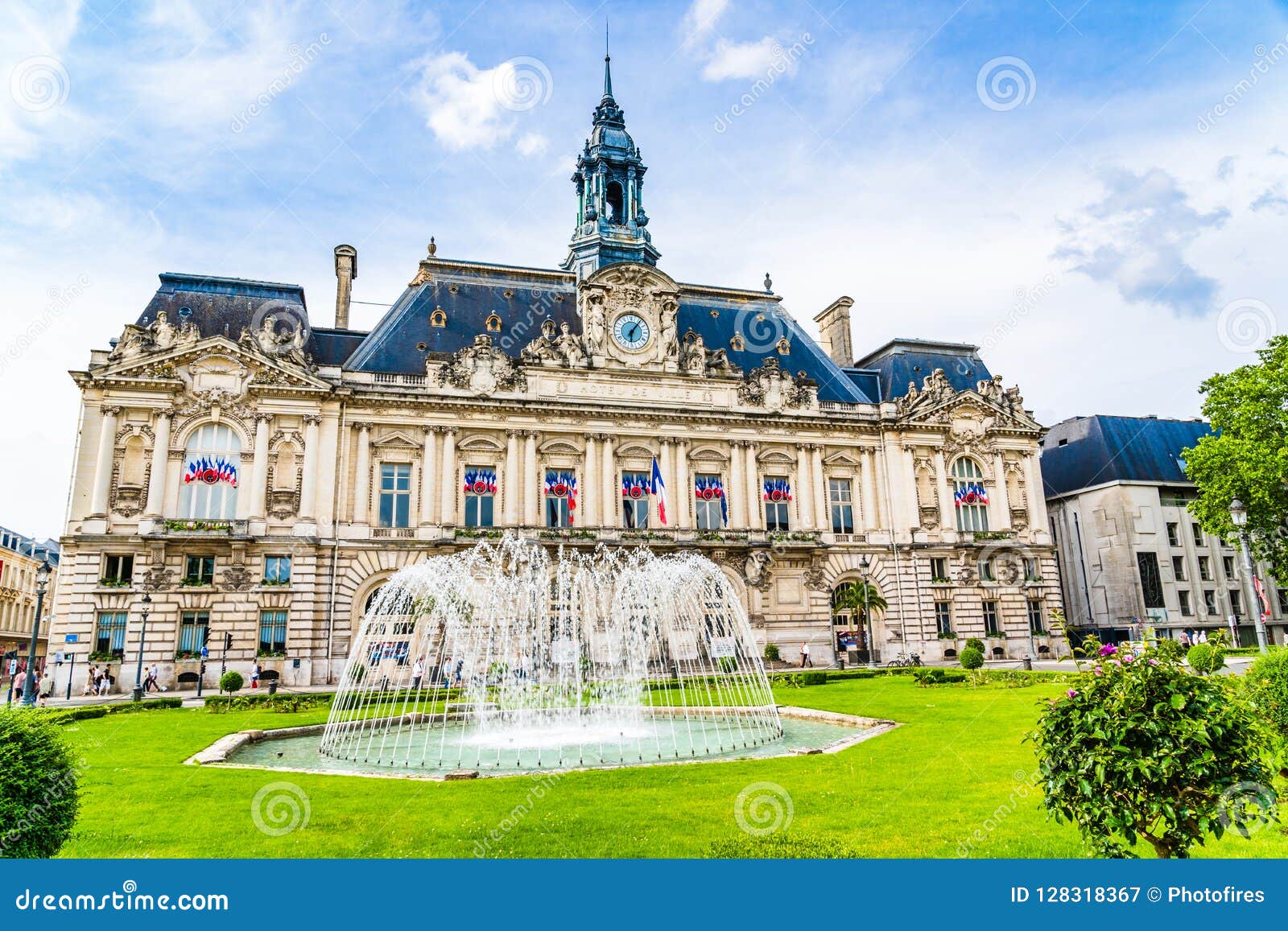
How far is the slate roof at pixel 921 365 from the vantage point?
53531 mm

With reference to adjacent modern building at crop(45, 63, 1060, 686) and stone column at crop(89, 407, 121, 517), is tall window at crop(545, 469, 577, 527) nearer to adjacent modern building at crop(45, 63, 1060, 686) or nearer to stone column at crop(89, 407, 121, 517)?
adjacent modern building at crop(45, 63, 1060, 686)

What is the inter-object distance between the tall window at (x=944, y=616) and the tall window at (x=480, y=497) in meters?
25.5

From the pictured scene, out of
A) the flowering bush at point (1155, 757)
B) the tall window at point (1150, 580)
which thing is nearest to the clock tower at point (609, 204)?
the tall window at point (1150, 580)

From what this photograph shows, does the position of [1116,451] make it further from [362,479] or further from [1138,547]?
[362,479]

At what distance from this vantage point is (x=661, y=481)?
4606cm

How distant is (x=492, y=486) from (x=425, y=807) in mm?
32774

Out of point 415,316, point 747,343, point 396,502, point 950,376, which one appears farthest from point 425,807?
point 950,376

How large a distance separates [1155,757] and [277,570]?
39.3 metres

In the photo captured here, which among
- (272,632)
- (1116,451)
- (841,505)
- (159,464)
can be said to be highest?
(1116,451)

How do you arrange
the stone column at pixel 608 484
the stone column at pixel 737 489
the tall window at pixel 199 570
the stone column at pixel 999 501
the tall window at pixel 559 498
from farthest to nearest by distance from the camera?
1. the stone column at pixel 999 501
2. the stone column at pixel 737 489
3. the stone column at pixel 608 484
4. the tall window at pixel 559 498
5. the tall window at pixel 199 570

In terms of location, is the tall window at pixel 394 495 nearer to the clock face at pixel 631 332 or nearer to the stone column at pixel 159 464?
the stone column at pixel 159 464

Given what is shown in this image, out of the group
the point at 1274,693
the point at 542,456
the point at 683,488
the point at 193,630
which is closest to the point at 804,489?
the point at 683,488

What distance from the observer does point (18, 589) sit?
74.9 metres

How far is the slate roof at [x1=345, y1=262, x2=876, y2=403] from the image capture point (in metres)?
45.9
